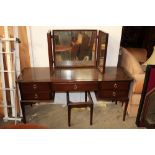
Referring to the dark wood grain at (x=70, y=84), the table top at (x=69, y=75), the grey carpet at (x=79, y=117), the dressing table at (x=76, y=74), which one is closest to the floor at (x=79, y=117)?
the grey carpet at (x=79, y=117)

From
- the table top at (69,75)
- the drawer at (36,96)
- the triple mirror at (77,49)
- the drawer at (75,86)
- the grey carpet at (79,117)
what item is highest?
the triple mirror at (77,49)

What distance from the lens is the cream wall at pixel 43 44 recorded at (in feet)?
9.62

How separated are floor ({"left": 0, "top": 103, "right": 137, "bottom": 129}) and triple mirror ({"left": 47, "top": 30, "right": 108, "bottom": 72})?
0.85 m

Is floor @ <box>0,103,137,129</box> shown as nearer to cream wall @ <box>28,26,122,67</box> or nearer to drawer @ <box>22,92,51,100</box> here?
drawer @ <box>22,92,51,100</box>

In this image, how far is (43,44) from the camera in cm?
302

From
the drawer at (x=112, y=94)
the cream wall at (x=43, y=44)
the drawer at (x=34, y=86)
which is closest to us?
the drawer at (x=34, y=86)

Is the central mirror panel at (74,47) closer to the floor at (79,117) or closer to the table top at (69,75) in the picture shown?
the table top at (69,75)

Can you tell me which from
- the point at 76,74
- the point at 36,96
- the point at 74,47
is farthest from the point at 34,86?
the point at 74,47

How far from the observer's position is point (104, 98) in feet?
9.43

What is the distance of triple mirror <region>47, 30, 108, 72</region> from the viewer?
113 inches

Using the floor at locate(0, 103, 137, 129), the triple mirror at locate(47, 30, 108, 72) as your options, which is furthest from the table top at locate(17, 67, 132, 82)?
the floor at locate(0, 103, 137, 129)

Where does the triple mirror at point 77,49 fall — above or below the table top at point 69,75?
above
